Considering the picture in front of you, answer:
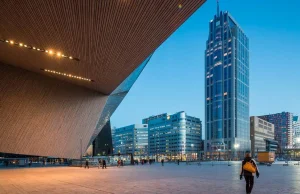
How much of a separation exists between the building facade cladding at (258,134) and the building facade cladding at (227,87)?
27.6ft

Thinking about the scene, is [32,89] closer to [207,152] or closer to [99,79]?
[99,79]

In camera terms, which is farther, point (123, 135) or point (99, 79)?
point (123, 135)

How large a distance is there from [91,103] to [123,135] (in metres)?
157

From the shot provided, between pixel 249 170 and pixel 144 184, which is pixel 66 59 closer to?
pixel 144 184

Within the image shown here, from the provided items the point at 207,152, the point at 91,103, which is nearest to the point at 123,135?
the point at 207,152

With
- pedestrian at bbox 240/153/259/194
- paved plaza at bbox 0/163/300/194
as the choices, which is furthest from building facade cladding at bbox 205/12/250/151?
pedestrian at bbox 240/153/259/194

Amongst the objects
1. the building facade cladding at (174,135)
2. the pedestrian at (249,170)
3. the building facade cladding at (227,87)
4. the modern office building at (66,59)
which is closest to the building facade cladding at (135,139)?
the building facade cladding at (174,135)

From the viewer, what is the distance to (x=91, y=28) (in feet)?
52.2

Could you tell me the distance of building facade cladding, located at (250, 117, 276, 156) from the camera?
522ft

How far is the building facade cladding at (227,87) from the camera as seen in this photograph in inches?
5709

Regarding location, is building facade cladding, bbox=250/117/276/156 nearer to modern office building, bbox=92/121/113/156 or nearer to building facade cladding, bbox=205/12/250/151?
building facade cladding, bbox=205/12/250/151

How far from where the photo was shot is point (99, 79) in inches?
1110

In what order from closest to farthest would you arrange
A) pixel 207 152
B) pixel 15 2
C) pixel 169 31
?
1. pixel 15 2
2. pixel 169 31
3. pixel 207 152

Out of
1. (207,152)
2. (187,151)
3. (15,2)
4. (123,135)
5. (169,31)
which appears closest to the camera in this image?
(15,2)
